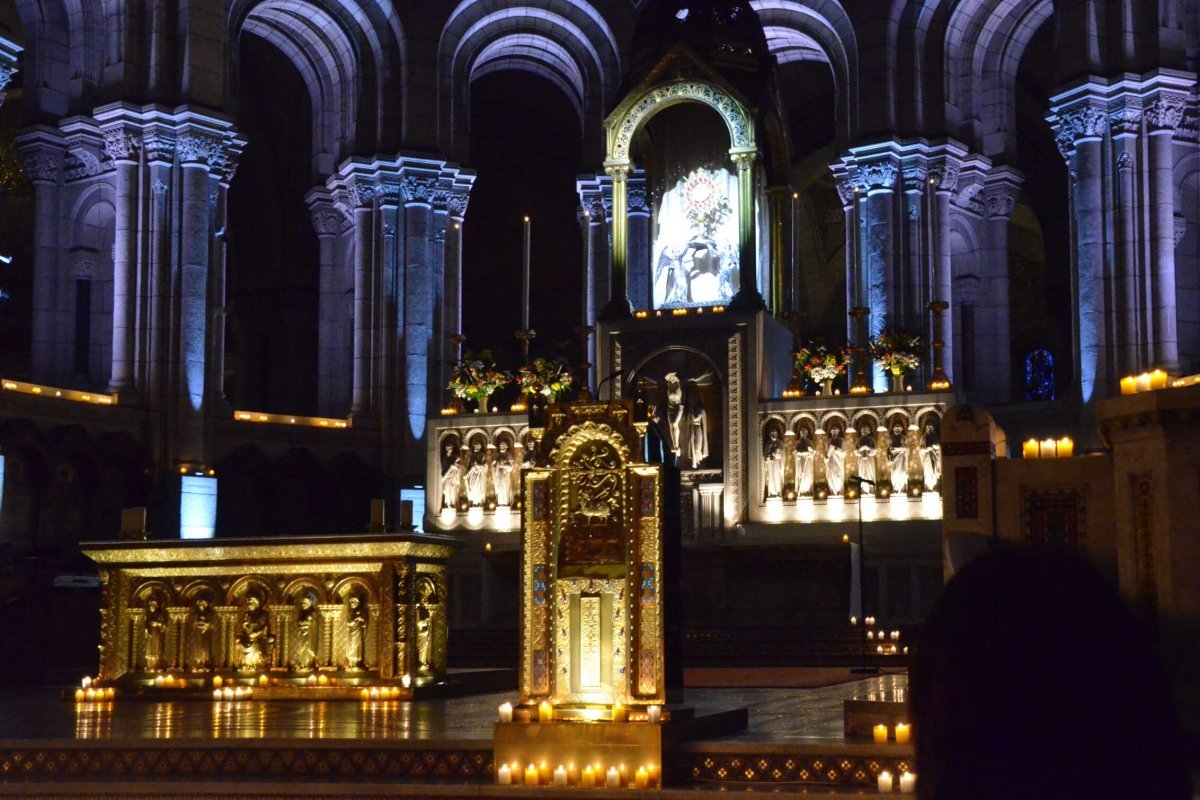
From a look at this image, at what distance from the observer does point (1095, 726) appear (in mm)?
1813

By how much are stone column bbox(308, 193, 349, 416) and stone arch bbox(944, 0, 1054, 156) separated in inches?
434

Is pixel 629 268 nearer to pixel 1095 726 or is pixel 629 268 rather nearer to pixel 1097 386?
pixel 1097 386

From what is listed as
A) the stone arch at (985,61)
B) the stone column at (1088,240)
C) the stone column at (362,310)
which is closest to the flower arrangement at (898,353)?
the stone column at (1088,240)

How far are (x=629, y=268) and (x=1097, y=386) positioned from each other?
26.9 ft

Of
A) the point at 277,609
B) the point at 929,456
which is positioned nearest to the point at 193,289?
the point at 929,456

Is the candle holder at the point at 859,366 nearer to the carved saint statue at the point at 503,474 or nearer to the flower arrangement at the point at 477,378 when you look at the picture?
the flower arrangement at the point at 477,378

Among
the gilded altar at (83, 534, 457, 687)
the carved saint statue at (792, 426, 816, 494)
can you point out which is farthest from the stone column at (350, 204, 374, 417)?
the gilded altar at (83, 534, 457, 687)

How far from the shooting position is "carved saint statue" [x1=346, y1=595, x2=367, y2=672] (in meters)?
13.9

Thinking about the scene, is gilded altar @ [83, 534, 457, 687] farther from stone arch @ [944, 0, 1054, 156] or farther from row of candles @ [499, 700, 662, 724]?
stone arch @ [944, 0, 1054, 156]

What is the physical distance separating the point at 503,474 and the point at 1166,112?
440 inches

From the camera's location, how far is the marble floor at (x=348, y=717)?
1001 centimetres

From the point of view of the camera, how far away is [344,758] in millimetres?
9516

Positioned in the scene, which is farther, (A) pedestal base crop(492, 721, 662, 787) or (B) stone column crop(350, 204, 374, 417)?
(B) stone column crop(350, 204, 374, 417)

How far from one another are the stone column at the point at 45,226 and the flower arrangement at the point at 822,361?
1178 cm
